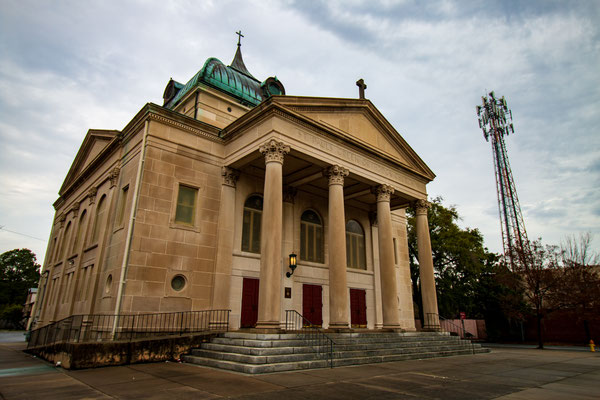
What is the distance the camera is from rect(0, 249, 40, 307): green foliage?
2458 inches

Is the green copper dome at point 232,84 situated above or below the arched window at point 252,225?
above

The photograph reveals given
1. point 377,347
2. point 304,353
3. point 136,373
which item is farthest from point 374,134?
point 136,373

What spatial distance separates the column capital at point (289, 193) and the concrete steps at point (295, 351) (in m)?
8.11

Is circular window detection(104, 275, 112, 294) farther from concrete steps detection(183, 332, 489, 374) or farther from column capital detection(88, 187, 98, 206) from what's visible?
column capital detection(88, 187, 98, 206)

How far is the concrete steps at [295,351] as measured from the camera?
32.5ft

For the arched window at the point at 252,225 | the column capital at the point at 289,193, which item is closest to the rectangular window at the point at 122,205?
the arched window at the point at 252,225

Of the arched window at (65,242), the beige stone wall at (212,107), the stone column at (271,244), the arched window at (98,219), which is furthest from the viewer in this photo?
the arched window at (65,242)

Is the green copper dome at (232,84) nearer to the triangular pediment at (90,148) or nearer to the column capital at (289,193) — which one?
the triangular pediment at (90,148)

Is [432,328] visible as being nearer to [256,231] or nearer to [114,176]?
[256,231]

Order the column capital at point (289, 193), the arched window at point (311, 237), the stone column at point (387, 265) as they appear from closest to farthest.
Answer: the stone column at point (387, 265) < the column capital at point (289, 193) < the arched window at point (311, 237)

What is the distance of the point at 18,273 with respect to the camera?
6550cm

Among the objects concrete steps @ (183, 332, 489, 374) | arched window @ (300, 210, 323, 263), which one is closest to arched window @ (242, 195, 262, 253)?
arched window @ (300, 210, 323, 263)

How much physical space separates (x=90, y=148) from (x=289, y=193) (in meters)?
14.3

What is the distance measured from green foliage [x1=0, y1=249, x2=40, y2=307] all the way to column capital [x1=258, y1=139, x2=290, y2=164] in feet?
225
